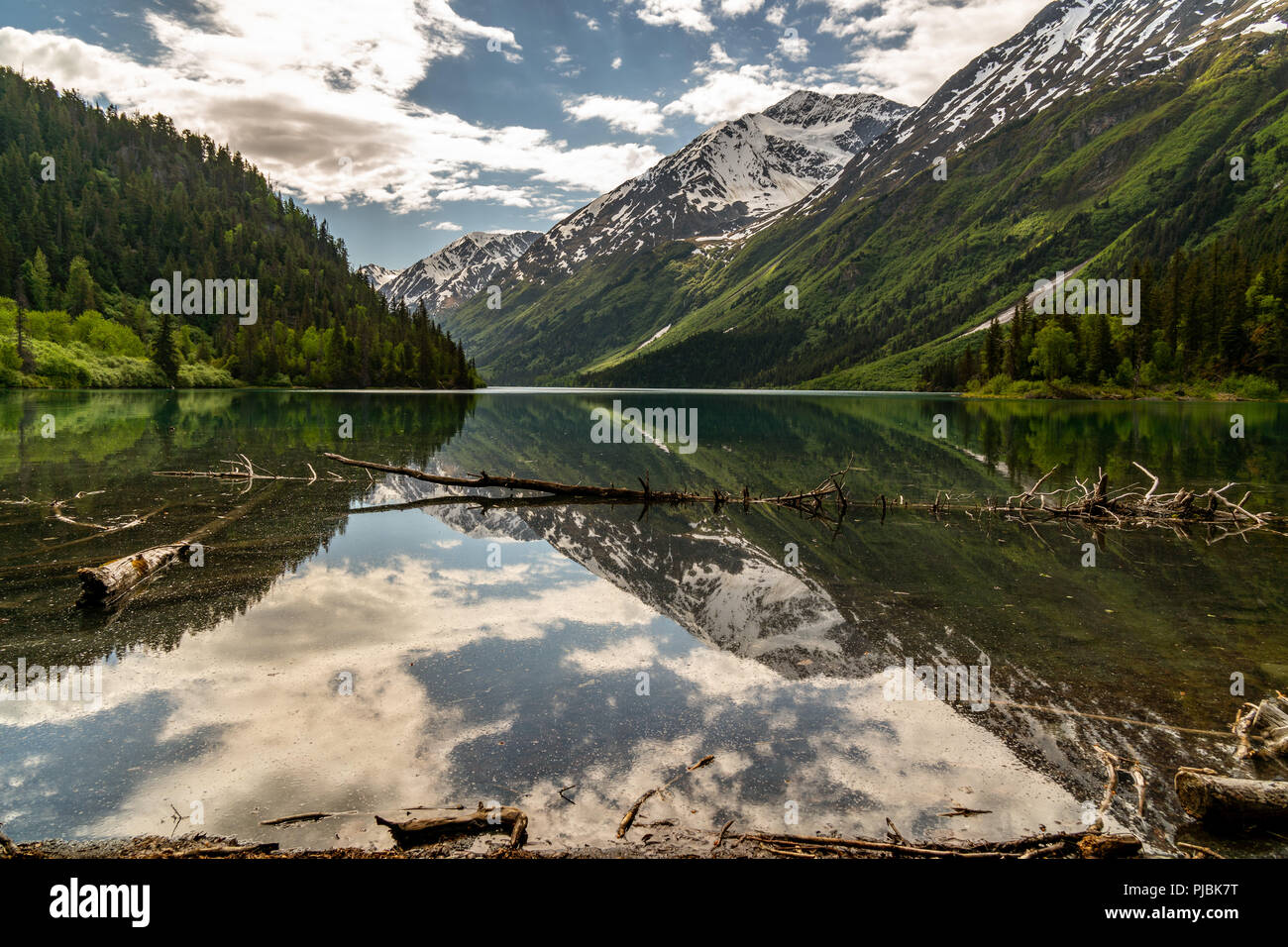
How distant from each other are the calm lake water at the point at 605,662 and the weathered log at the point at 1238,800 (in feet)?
1.04

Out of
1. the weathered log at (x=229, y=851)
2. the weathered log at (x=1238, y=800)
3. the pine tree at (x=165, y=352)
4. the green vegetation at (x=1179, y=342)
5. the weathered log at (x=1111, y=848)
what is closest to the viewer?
the weathered log at (x=229, y=851)

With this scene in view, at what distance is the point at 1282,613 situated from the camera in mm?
15617

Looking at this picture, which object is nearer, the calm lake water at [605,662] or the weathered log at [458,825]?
the weathered log at [458,825]

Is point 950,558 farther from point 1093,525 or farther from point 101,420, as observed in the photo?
point 101,420

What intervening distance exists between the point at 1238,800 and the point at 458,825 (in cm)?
857

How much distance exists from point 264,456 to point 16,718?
1328 inches

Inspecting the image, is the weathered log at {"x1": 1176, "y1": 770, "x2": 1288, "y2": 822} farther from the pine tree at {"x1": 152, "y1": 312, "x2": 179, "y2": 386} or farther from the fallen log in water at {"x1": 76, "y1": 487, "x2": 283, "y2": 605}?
the pine tree at {"x1": 152, "y1": 312, "x2": 179, "y2": 386}

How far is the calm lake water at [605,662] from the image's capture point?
787 cm

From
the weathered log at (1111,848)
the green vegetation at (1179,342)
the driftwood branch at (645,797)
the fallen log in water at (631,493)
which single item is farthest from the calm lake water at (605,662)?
the green vegetation at (1179,342)

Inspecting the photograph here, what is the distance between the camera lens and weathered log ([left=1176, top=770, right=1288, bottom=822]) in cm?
754

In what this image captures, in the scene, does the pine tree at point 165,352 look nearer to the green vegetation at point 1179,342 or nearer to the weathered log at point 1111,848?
the weathered log at point 1111,848

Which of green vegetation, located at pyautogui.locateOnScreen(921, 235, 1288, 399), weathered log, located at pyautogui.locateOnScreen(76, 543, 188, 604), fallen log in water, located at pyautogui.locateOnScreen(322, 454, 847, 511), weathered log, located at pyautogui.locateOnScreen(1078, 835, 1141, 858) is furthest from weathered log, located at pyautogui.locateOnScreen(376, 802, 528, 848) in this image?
green vegetation, located at pyautogui.locateOnScreen(921, 235, 1288, 399)

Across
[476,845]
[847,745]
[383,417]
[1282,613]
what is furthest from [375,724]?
[383,417]

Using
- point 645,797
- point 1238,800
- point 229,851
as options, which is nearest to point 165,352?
point 229,851
